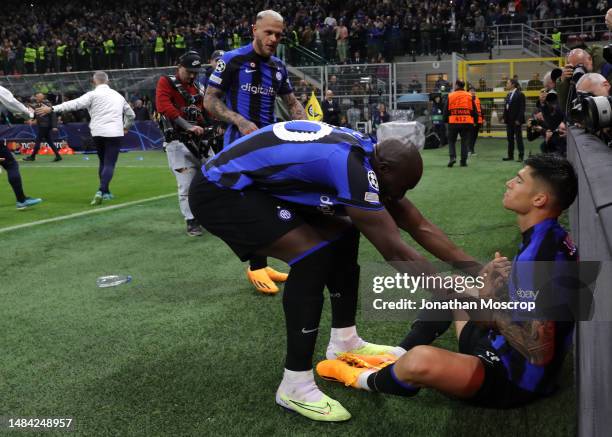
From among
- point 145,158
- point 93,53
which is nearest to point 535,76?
point 145,158

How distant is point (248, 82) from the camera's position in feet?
15.3

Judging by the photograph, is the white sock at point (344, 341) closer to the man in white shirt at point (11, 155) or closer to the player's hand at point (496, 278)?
the player's hand at point (496, 278)

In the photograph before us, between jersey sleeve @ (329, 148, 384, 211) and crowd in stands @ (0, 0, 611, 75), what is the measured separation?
Answer: 23.0 metres

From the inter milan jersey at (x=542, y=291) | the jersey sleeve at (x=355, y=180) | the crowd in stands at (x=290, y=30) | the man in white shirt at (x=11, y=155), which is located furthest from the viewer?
the crowd in stands at (x=290, y=30)

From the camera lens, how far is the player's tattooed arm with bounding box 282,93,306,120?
485 cm

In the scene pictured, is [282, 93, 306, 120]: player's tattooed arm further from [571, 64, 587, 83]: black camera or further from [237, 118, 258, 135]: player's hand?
[571, 64, 587, 83]: black camera

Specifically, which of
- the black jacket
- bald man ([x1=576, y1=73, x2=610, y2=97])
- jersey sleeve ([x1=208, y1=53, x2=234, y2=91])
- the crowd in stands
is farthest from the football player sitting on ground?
the crowd in stands

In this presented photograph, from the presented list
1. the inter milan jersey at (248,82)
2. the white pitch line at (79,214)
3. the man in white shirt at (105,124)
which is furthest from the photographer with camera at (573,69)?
the man in white shirt at (105,124)

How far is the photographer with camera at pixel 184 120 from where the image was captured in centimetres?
656

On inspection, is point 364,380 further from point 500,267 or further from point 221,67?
point 221,67

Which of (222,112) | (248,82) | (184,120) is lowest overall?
(184,120)

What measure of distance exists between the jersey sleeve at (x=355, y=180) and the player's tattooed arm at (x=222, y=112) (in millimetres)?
2133

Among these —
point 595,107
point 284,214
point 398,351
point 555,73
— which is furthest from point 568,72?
point 284,214

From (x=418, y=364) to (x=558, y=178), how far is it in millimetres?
886
